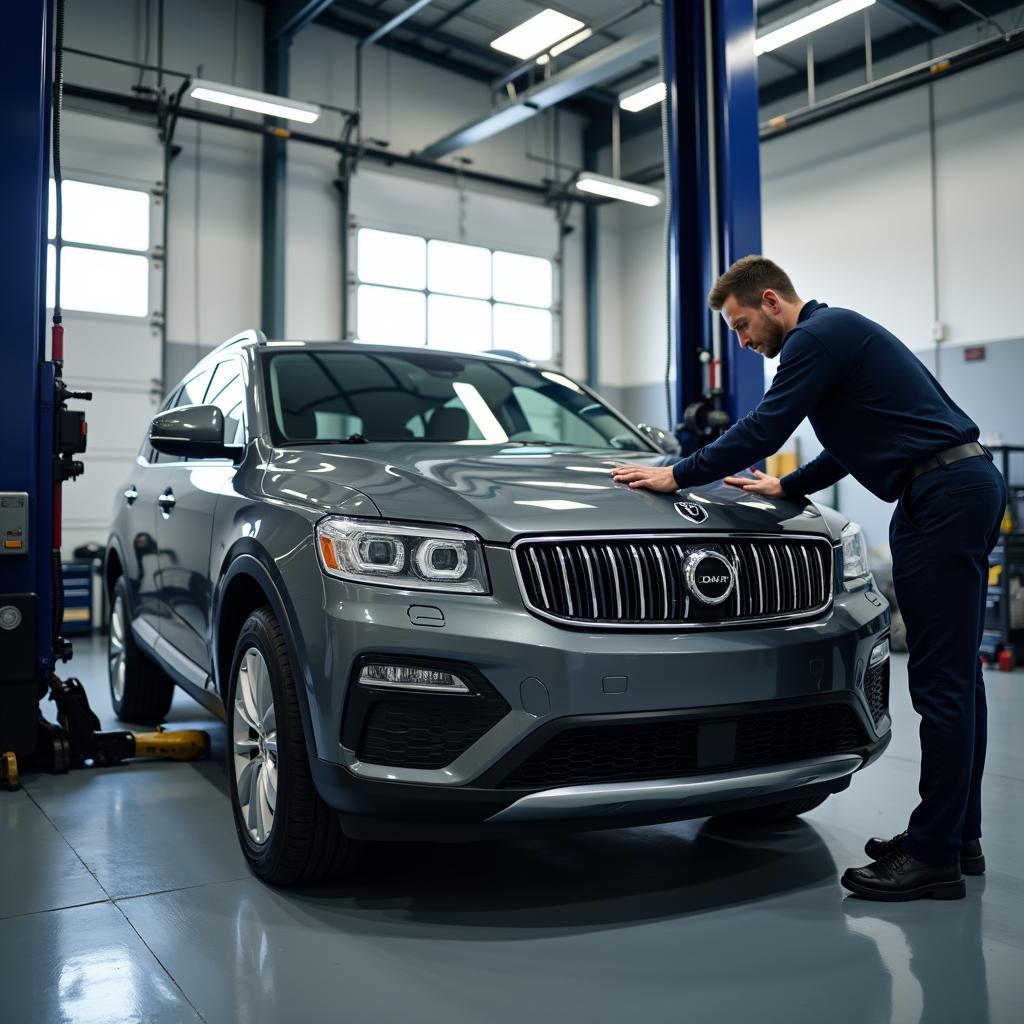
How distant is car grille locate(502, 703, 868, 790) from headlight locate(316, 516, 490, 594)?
381 mm

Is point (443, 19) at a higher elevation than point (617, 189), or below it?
higher

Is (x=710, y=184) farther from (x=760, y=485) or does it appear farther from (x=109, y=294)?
(x=109, y=294)

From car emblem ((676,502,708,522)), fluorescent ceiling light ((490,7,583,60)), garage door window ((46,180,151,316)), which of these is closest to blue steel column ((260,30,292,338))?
garage door window ((46,180,151,316))

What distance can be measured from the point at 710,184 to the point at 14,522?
340 cm

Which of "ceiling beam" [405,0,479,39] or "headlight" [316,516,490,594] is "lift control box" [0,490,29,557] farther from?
"ceiling beam" [405,0,479,39]

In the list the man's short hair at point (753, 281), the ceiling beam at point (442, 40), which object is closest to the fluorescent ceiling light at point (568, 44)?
the ceiling beam at point (442, 40)

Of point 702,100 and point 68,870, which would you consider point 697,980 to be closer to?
point 68,870

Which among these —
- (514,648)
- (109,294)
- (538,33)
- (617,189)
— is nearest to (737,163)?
(514,648)

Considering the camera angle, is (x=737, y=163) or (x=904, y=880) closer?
(x=904, y=880)

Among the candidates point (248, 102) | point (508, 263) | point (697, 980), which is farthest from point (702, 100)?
point (508, 263)

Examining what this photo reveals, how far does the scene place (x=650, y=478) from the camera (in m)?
2.59

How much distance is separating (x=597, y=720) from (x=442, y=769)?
338mm

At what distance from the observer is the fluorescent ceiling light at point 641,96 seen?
1074 cm

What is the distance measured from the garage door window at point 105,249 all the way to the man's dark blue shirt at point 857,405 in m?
9.41
